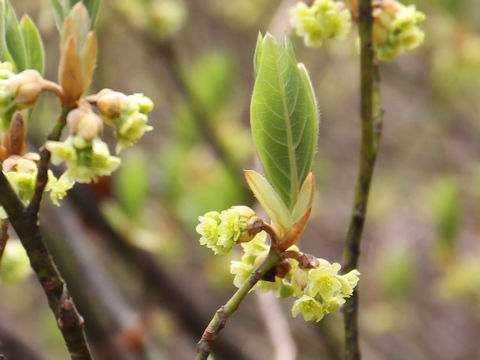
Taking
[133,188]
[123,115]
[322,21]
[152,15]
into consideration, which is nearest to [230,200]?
[133,188]

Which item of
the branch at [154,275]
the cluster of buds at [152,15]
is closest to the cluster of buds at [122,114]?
the branch at [154,275]

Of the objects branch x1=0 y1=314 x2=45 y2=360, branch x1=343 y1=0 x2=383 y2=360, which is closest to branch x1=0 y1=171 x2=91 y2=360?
branch x1=343 y1=0 x2=383 y2=360

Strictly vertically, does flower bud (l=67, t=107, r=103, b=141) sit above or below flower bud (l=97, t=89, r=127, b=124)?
below

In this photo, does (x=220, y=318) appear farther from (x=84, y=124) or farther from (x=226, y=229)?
(x=84, y=124)

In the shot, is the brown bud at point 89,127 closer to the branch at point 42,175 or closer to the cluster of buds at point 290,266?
the branch at point 42,175

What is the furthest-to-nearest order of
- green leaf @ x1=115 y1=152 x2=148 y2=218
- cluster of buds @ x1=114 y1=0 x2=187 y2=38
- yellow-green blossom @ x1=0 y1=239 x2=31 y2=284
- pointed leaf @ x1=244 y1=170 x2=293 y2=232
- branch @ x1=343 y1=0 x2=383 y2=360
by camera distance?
1. cluster of buds @ x1=114 y1=0 x2=187 y2=38
2. green leaf @ x1=115 y1=152 x2=148 y2=218
3. yellow-green blossom @ x1=0 y1=239 x2=31 y2=284
4. branch @ x1=343 y1=0 x2=383 y2=360
5. pointed leaf @ x1=244 y1=170 x2=293 y2=232

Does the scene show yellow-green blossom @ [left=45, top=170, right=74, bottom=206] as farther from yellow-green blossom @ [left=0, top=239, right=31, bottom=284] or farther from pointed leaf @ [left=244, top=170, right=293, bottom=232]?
yellow-green blossom @ [left=0, top=239, right=31, bottom=284]

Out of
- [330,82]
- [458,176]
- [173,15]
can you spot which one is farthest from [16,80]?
[330,82]
